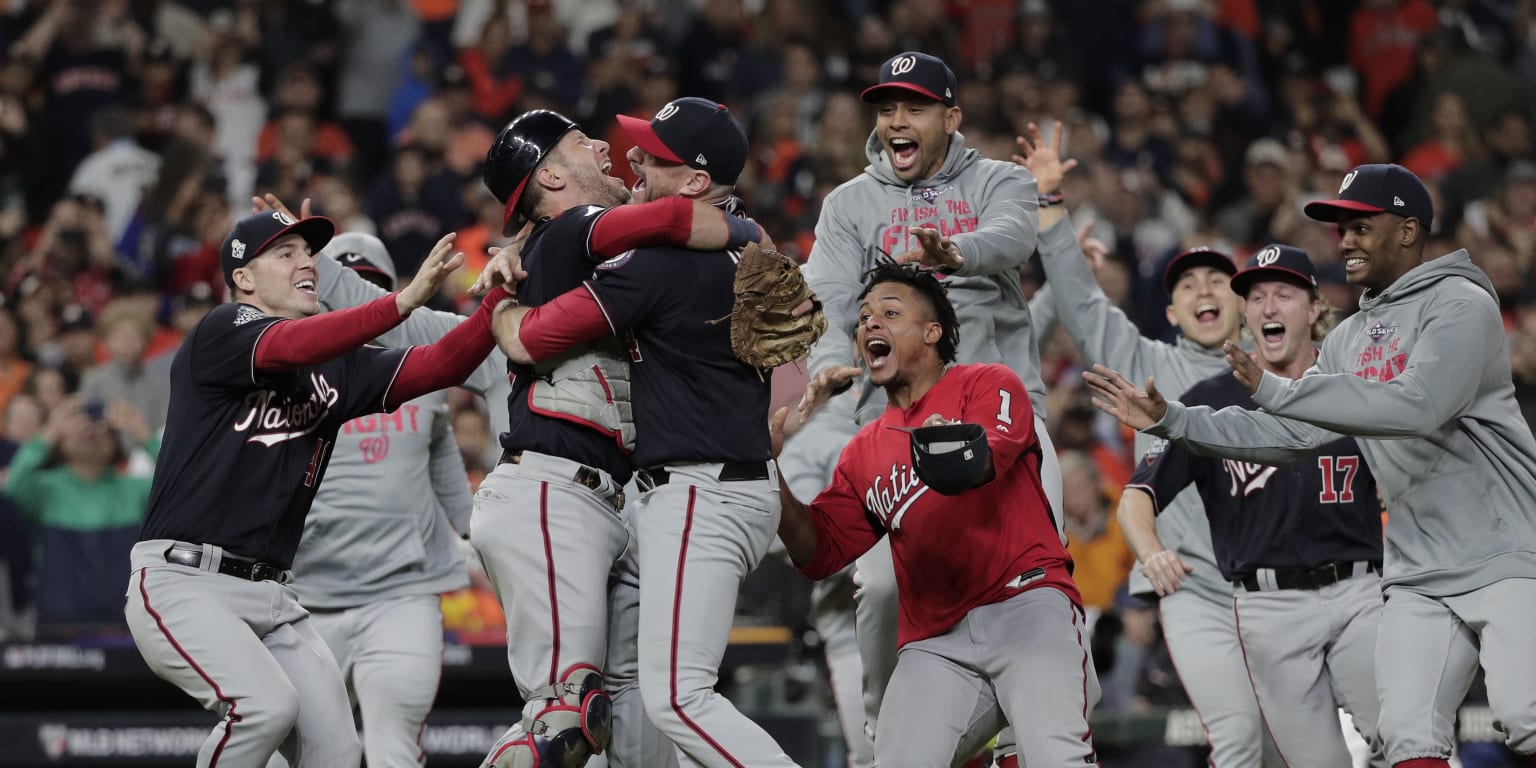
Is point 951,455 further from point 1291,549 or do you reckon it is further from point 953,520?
point 1291,549

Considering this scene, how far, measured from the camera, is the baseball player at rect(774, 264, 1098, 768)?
19.8 feet

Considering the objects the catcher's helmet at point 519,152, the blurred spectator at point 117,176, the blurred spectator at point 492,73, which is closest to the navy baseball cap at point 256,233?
Answer: the catcher's helmet at point 519,152

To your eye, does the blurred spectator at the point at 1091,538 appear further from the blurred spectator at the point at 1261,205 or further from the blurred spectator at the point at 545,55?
the blurred spectator at the point at 545,55

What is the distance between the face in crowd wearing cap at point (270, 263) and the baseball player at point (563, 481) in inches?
35.7

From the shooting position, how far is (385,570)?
25.2ft

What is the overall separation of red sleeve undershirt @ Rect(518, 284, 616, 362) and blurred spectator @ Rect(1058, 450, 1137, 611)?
572 cm

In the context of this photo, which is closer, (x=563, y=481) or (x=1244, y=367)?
(x=563, y=481)

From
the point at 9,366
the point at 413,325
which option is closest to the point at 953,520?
the point at 413,325

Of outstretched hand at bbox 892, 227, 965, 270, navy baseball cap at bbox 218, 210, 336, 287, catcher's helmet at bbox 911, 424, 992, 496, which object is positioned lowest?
catcher's helmet at bbox 911, 424, 992, 496

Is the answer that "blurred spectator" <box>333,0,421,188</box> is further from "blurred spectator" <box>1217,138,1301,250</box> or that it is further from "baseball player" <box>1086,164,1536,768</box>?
"baseball player" <box>1086,164,1536,768</box>

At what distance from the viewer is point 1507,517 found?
20.4 ft

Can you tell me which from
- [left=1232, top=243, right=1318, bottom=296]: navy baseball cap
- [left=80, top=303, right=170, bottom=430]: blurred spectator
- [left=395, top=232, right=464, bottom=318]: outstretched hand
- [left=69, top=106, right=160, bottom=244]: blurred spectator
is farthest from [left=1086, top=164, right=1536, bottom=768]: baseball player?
[left=69, top=106, right=160, bottom=244]: blurred spectator

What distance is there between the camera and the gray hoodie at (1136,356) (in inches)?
312

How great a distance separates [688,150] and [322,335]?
129cm
